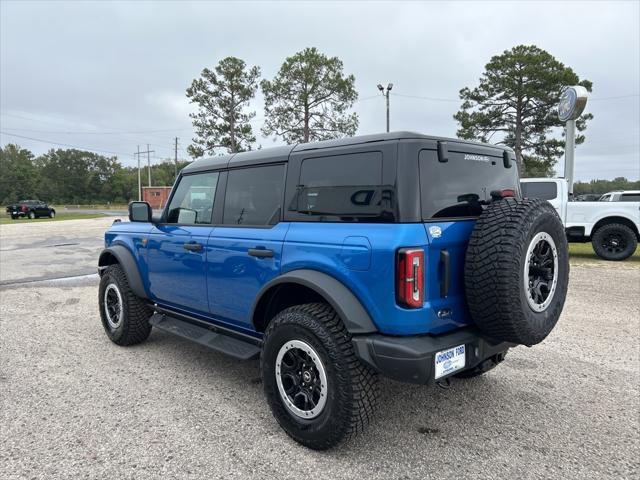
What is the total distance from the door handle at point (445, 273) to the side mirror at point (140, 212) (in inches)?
116

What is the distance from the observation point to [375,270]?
7.84 ft

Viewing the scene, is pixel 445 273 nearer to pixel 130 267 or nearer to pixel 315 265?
pixel 315 265

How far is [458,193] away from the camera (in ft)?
9.09

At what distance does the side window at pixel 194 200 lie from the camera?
3783 mm

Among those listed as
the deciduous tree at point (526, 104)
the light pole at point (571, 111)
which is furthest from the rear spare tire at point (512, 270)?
the deciduous tree at point (526, 104)

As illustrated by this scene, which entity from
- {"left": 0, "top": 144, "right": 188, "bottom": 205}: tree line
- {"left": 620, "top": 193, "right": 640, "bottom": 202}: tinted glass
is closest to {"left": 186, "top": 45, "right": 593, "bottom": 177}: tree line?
{"left": 620, "top": 193, "right": 640, "bottom": 202}: tinted glass

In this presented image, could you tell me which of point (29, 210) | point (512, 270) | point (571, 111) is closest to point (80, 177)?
point (29, 210)

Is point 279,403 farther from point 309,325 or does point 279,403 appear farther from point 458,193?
point 458,193

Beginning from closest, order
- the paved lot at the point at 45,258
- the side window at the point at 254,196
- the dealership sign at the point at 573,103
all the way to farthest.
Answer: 1. the side window at the point at 254,196
2. the paved lot at the point at 45,258
3. the dealership sign at the point at 573,103

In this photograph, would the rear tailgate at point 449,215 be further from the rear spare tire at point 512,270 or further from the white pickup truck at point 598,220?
the white pickup truck at point 598,220

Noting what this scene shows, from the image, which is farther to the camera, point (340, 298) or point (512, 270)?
point (340, 298)

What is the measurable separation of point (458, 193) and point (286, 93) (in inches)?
1181

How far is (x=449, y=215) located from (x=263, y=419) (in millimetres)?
1871

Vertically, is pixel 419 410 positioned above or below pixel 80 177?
below
